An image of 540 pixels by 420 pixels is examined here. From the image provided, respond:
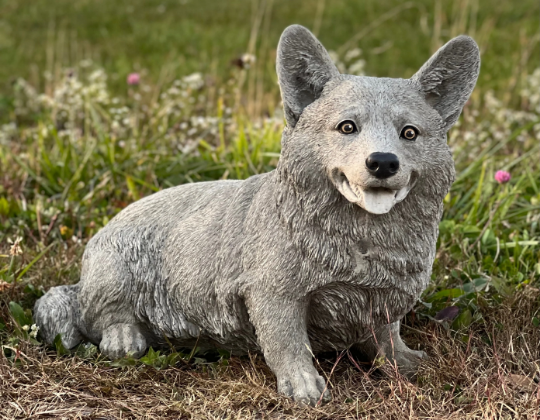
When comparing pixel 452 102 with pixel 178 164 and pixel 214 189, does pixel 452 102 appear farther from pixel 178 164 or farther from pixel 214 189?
pixel 178 164

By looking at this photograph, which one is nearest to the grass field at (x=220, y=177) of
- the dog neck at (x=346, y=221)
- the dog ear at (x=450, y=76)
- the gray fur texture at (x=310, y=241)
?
the gray fur texture at (x=310, y=241)

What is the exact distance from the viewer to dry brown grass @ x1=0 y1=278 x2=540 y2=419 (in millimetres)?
2785

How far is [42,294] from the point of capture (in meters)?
3.81

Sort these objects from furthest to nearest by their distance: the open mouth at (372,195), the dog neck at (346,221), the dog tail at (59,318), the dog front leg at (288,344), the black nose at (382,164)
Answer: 1. the dog tail at (59,318)
2. the dog front leg at (288,344)
3. the dog neck at (346,221)
4. the open mouth at (372,195)
5. the black nose at (382,164)

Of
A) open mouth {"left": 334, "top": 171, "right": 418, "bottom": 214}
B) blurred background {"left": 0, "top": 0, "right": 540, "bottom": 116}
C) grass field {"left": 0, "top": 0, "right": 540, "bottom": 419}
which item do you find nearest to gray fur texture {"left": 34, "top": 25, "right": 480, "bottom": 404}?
open mouth {"left": 334, "top": 171, "right": 418, "bottom": 214}

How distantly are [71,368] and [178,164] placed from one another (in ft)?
7.78

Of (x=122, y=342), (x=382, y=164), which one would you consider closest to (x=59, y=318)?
(x=122, y=342)

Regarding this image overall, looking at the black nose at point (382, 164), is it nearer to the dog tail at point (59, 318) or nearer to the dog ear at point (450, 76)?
the dog ear at point (450, 76)

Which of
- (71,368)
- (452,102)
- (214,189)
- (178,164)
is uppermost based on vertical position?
(452,102)

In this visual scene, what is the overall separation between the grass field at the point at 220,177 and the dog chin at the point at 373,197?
2.36 ft

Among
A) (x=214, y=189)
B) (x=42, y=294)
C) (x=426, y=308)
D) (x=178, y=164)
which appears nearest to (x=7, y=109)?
(x=178, y=164)

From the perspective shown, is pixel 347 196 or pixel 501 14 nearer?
pixel 347 196

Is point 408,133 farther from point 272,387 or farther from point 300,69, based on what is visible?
point 272,387

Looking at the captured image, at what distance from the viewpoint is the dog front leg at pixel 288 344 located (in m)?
2.82
